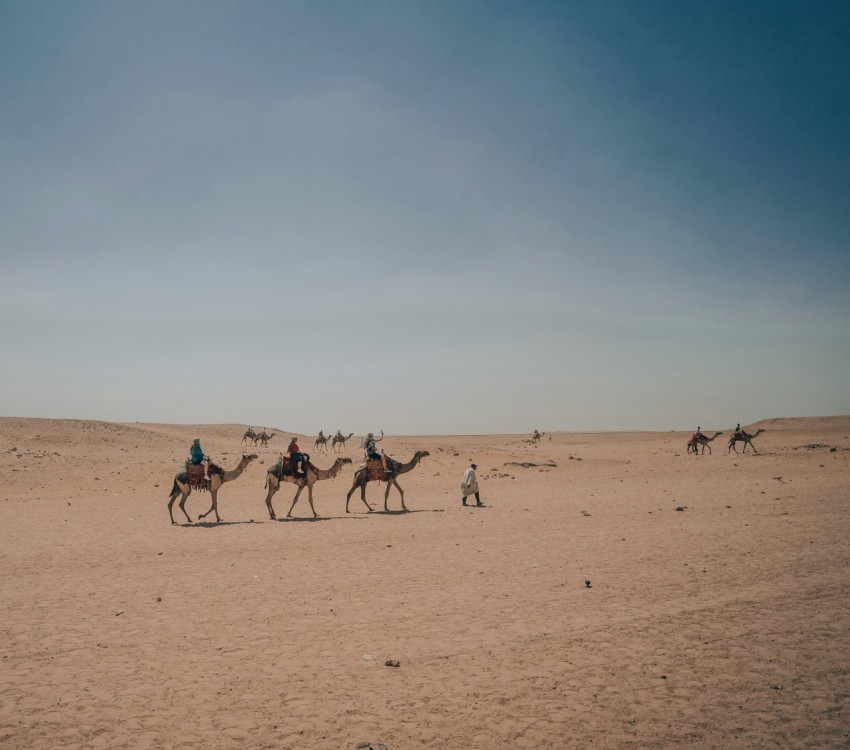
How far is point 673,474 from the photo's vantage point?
34.5m

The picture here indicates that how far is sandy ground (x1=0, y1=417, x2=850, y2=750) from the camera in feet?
21.2

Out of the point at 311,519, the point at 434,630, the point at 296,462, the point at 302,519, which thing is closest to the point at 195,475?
the point at 296,462

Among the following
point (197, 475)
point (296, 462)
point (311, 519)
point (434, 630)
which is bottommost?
point (311, 519)

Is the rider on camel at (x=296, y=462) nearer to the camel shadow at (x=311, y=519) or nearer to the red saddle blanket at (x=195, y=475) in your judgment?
the camel shadow at (x=311, y=519)

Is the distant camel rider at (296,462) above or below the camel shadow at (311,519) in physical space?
above

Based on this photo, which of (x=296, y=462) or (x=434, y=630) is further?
(x=296, y=462)

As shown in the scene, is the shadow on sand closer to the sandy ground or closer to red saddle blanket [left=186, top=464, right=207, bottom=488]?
the sandy ground

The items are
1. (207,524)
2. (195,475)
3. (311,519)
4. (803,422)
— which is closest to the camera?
(195,475)

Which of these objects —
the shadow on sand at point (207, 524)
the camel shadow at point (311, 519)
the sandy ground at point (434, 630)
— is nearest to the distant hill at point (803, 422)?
the sandy ground at point (434, 630)

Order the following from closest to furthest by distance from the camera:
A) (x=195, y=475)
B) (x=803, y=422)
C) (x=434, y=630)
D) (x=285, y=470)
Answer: (x=434, y=630) → (x=195, y=475) → (x=285, y=470) → (x=803, y=422)

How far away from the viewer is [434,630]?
9305mm

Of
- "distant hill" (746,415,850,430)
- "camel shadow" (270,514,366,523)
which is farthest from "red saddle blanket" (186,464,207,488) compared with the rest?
"distant hill" (746,415,850,430)

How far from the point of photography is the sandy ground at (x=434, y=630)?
6.45 meters

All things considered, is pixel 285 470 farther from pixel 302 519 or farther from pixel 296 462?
pixel 302 519
